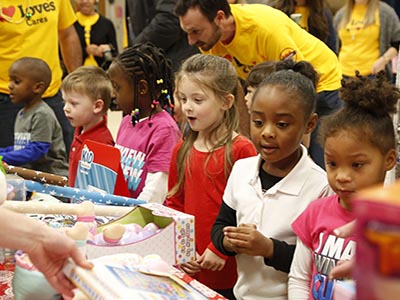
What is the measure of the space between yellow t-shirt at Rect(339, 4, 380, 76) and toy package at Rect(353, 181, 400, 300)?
5.05 metres

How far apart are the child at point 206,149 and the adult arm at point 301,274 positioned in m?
0.49

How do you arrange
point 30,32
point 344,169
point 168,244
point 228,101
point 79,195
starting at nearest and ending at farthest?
point 344,169
point 168,244
point 79,195
point 228,101
point 30,32

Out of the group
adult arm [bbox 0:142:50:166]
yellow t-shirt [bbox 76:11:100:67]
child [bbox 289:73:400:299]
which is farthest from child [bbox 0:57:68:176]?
child [bbox 289:73:400:299]

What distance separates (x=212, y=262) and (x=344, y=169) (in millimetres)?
581

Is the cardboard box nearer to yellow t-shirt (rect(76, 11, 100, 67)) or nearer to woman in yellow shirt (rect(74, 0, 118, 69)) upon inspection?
woman in yellow shirt (rect(74, 0, 118, 69))

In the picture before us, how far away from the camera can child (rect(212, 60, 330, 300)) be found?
188cm

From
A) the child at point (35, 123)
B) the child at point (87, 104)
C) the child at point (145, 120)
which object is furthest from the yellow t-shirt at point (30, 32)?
the child at point (145, 120)

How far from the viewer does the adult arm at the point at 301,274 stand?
1.75 m

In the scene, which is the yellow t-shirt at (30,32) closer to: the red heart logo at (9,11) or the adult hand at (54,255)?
the red heart logo at (9,11)

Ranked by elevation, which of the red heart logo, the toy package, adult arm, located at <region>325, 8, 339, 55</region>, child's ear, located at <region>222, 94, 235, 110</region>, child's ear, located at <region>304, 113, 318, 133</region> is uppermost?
the red heart logo

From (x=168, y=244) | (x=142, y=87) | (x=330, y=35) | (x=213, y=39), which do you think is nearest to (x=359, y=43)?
(x=330, y=35)

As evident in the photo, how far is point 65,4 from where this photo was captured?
4.34 m

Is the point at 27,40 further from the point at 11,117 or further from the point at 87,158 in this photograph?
the point at 87,158

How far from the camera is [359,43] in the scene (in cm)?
559
